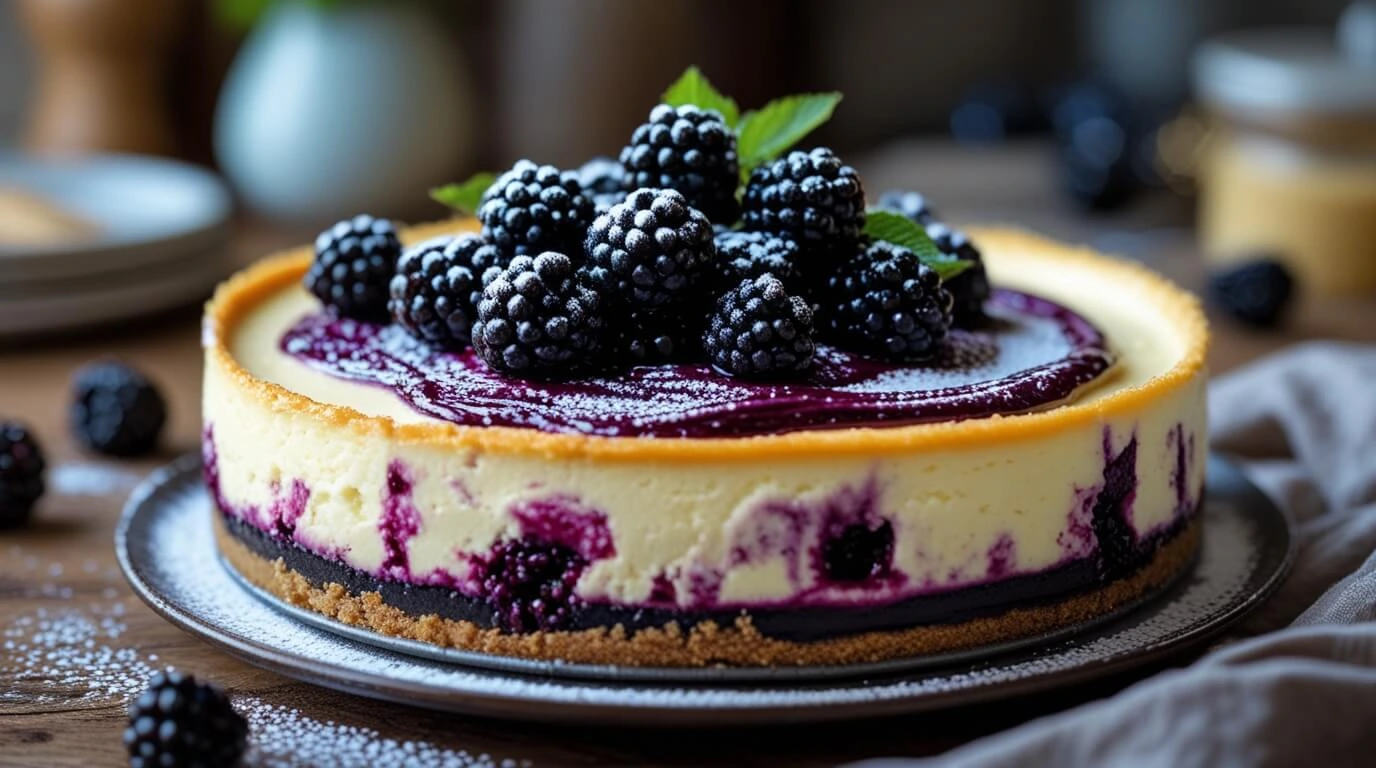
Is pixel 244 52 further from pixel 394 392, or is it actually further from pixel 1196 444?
pixel 1196 444

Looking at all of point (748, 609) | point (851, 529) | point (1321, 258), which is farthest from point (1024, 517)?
point (1321, 258)

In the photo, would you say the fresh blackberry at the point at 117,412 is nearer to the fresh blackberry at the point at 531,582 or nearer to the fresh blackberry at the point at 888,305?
the fresh blackberry at the point at 531,582

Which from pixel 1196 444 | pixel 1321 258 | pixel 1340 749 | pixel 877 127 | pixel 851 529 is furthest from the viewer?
pixel 877 127

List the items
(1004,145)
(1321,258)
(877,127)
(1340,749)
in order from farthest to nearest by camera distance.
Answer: (877,127), (1004,145), (1321,258), (1340,749)

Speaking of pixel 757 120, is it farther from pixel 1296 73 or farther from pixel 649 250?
pixel 1296 73

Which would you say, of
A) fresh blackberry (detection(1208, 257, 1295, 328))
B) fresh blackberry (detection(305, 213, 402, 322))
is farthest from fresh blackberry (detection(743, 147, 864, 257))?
fresh blackberry (detection(1208, 257, 1295, 328))

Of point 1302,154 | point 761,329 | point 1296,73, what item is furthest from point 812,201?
point 1302,154
